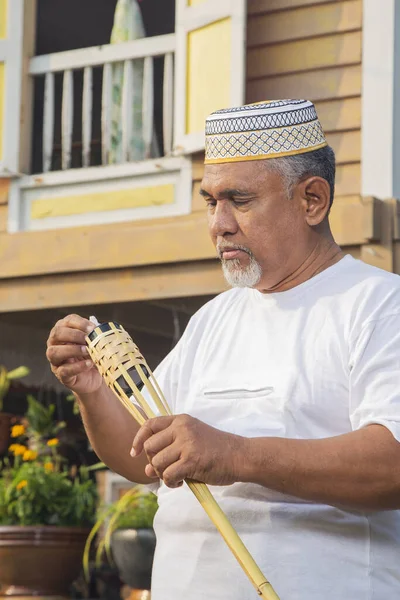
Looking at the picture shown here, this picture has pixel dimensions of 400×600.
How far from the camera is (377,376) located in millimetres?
2025

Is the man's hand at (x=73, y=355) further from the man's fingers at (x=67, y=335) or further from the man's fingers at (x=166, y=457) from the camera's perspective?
the man's fingers at (x=166, y=457)

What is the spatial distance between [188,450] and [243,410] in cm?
31

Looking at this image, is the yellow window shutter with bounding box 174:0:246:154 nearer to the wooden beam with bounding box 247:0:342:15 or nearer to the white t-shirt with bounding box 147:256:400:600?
the wooden beam with bounding box 247:0:342:15

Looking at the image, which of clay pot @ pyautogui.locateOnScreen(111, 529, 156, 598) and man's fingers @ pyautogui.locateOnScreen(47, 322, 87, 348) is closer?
man's fingers @ pyautogui.locateOnScreen(47, 322, 87, 348)

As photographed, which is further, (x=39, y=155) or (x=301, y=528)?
(x=39, y=155)

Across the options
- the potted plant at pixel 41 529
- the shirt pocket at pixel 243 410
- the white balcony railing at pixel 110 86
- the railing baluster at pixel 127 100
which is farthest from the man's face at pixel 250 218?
the railing baluster at pixel 127 100

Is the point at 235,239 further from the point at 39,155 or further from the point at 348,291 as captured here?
the point at 39,155

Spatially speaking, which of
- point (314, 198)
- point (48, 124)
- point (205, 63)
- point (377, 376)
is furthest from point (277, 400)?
point (48, 124)

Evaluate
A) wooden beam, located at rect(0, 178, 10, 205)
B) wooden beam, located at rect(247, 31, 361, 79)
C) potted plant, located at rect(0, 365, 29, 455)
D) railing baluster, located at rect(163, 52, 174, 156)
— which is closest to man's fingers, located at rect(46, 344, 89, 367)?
wooden beam, located at rect(247, 31, 361, 79)

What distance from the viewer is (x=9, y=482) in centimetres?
607

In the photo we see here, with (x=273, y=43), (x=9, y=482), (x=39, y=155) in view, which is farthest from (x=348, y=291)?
(x=39, y=155)

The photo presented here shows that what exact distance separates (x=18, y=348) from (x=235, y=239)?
489 cm

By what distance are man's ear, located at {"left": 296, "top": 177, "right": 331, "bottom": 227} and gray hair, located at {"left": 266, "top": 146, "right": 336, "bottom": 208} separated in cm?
1

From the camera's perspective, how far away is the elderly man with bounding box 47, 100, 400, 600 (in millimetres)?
1948
